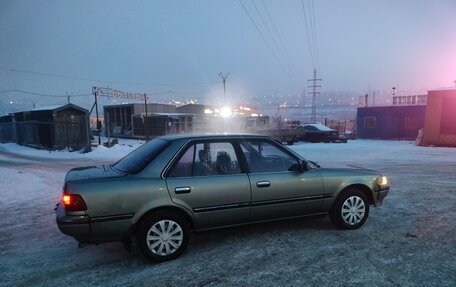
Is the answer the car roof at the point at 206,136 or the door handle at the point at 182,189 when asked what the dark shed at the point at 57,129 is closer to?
the car roof at the point at 206,136

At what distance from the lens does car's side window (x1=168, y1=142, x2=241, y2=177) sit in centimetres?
410

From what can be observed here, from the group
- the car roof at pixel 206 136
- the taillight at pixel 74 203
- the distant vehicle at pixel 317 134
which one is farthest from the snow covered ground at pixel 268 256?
the distant vehicle at pixel 317 134

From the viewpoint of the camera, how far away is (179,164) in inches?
161

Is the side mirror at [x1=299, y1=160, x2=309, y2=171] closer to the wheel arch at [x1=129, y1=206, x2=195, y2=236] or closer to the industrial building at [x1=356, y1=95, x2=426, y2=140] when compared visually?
the wheel arch at [x1=129, y1=206, x2=195, y2=236]

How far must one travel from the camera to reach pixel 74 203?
359cm

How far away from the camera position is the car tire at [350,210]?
16.1ft

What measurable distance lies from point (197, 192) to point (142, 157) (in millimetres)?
924

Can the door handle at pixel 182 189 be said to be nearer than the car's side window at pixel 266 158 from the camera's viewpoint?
Yes

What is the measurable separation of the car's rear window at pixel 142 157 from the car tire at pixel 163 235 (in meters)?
0.66

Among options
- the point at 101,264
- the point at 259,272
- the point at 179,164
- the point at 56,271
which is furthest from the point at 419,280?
the point at 56,271

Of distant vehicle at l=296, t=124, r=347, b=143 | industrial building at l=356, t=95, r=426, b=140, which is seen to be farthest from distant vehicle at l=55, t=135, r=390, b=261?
industrial building at l=356, t=95, r=426, b=140

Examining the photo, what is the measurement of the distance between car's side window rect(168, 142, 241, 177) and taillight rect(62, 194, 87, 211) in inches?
41.1

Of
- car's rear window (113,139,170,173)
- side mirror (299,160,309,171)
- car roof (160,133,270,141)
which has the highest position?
car roof (160,133,270,141)

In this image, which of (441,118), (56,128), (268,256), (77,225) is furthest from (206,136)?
(441,118)
